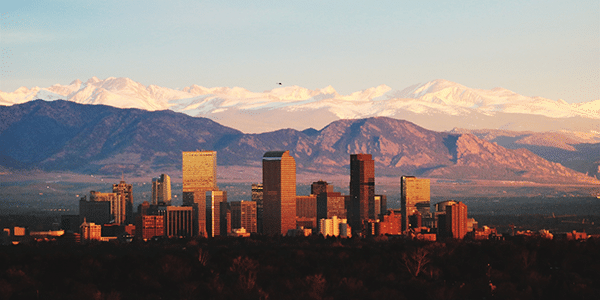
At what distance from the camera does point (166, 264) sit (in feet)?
484

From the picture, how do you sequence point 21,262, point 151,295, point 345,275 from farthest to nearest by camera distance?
1. point 21,262
2. point 345,275
3. point 151,295

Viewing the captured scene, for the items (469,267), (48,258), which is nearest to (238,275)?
(469,267)

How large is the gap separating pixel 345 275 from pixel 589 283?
35901 mm

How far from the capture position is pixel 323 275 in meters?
136

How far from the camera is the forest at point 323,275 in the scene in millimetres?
114688

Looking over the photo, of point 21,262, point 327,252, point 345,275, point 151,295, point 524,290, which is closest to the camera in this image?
point 524,290

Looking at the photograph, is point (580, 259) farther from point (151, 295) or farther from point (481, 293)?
point (151, 295)

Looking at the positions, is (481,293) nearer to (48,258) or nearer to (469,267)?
(469,267)

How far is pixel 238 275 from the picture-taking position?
140125mm

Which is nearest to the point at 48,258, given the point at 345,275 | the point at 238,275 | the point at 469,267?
the point at 238,275

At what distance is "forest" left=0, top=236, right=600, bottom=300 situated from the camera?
376ft

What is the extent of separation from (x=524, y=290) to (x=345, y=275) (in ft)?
109

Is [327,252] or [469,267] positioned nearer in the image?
[469,267]

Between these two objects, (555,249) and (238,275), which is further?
(555,249)
